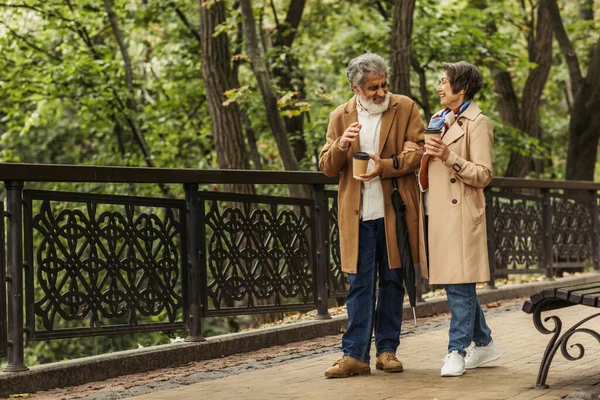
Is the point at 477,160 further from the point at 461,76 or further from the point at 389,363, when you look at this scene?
the point at 389,363

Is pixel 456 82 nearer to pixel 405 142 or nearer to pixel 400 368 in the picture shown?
pixel 405 142

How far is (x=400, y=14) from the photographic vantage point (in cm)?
1470

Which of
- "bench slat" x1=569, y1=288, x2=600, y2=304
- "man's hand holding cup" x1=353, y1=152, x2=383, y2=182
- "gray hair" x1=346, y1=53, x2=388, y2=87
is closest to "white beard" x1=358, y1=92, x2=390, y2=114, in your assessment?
"gray hair" x1=346, y1=53, x2=388, y2=87

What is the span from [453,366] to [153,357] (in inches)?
86.9

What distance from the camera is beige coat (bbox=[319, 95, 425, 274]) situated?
635 centimetres

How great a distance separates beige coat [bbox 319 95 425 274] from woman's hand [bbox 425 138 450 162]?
243 millimetres

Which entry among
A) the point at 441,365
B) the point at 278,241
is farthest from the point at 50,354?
the point at 441,365

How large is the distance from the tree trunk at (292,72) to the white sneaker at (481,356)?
43.7 ft

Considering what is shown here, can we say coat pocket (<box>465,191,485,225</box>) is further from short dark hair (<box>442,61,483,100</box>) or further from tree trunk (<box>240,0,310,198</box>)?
tree trunk (<box>240,0,310,198</box>)

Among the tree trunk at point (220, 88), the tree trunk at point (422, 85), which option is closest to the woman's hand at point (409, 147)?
the tree trunk at point (220, 88)

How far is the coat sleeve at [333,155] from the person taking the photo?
630 centimetres

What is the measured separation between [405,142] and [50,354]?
16.5 meters

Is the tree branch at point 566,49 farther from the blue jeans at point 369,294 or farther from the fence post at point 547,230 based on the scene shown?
the blue jeans at point 369,294

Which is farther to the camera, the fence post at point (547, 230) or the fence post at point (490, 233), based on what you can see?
the fence post at point (547, 230)
